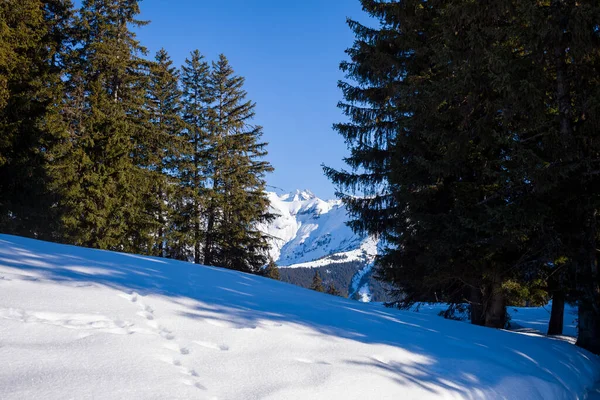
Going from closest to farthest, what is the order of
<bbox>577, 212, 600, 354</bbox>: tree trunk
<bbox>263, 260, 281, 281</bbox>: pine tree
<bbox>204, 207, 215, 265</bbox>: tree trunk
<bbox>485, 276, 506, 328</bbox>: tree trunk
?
1. <bbox>577, 212, 600, 354</bbox>: tree trunk
2. <bbox>485, 276, 506, 328</bbox>: tree trunk
3. <bbox>204, 207, 215, 265</bbox>: tree trunk
4. <bbox>263, 260, 281, 281</bbox>: pine tree

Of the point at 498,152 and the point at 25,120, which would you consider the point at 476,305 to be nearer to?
the point at 498,152

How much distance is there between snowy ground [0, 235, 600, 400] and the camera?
7.24 feet

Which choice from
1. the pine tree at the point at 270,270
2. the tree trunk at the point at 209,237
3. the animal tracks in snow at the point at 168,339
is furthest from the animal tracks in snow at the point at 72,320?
the pine tree at the point at 270,270

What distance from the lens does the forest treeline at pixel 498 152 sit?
21.5 feet

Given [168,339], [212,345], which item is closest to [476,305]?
[212,345]

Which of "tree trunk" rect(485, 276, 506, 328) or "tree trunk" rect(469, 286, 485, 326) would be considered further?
"tree trunk" rect(469, 286, 485, 326)

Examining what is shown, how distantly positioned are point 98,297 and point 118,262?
86.4 inches

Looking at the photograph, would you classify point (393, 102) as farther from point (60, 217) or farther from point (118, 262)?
point (60, 217)

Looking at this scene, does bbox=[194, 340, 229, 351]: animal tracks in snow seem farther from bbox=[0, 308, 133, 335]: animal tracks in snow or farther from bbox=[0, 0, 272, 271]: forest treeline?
bbox=[0, 0, 272, 271]: forest treeline

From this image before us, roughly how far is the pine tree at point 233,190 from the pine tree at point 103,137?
408 cm

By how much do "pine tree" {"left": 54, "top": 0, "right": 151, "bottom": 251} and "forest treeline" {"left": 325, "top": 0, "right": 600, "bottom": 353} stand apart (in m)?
10.3

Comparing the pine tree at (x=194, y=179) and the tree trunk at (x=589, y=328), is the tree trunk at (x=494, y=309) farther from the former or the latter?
the pine tree at (x=194, y=179)

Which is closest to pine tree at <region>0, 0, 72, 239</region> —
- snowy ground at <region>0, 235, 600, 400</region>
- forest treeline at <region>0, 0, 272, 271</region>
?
forest treeline at <region>0, 0, 272, 271</region>

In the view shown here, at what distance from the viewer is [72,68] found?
1495 centimetres
